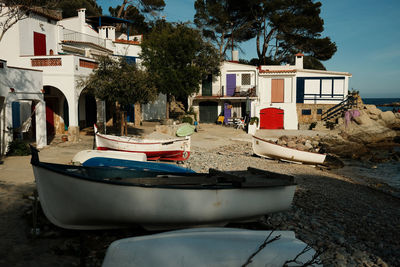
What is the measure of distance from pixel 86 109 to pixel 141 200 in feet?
63.5

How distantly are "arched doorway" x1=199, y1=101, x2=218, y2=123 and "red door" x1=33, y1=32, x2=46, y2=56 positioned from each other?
16850 millimetres

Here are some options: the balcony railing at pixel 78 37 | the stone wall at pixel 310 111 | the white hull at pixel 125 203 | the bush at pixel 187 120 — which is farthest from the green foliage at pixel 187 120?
the white hull at pixel 125 203

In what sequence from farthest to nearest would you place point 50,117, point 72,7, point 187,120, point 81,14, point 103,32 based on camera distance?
point 72,7 < point 103,32 < point 81,14 < point 187,120 < point 50,117

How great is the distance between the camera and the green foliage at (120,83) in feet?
53.0

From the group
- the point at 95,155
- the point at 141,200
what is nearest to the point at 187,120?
the point at 95,155

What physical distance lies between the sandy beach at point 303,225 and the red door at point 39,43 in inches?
342

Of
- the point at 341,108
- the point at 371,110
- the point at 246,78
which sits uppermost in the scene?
the point at 246,78

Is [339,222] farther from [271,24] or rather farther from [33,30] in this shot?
[271,24]

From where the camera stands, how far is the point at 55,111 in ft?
67.2

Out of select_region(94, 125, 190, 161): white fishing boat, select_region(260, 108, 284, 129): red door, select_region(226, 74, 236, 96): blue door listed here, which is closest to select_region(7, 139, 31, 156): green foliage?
select_region(94, 125, 190, 161): white fishing boat

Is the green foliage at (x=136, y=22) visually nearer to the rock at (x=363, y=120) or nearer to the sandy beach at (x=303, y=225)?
the rock at (x=363, y=120)

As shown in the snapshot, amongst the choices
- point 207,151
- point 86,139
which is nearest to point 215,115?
point 207,151

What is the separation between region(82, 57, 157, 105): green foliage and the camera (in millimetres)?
16156

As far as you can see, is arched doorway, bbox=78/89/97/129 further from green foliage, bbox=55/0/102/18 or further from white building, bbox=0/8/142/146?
green foliage, bbox=55/0/102/18
